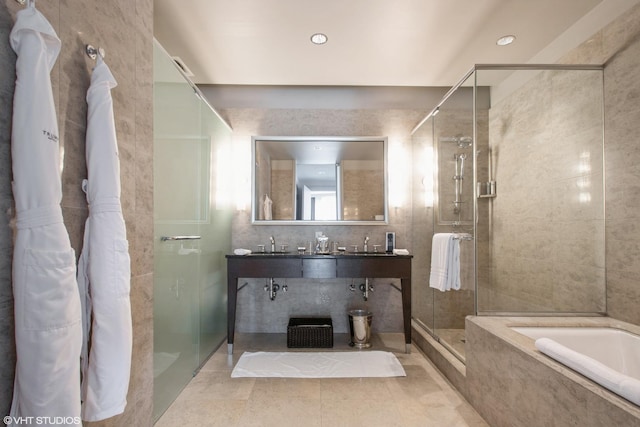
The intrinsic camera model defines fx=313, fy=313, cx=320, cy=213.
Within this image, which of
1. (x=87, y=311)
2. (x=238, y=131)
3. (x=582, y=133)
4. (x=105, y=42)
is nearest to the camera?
(x=87, y=311)

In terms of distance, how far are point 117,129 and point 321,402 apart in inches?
73.8

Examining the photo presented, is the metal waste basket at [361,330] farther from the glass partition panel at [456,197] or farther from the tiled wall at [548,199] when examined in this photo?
the tiled wall at [548,199]

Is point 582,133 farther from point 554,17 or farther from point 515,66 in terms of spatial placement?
point 554,17

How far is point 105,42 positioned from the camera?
1.16 metres

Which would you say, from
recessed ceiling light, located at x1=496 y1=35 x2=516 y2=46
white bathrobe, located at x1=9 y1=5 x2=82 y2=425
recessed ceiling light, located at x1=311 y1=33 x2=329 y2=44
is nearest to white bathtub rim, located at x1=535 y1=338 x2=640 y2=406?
white bathrobe, located at x1=9 y1=5 x2=82 y2=425

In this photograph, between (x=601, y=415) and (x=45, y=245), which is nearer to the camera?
(x=45, y=245)

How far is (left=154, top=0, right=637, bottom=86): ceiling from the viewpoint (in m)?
2.02

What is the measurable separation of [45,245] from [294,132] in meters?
2.72

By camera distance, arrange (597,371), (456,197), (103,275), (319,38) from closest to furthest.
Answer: (103,275), (597,371), (319,38), (456,197)

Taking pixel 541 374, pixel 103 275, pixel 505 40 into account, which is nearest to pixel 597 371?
pixel 541 374

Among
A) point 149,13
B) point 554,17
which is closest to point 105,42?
point 149,13

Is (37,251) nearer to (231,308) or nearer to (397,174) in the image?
(231,308)

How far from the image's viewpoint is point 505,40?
2.40 meters

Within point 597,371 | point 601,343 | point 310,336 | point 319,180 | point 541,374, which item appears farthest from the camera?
point 319,180
